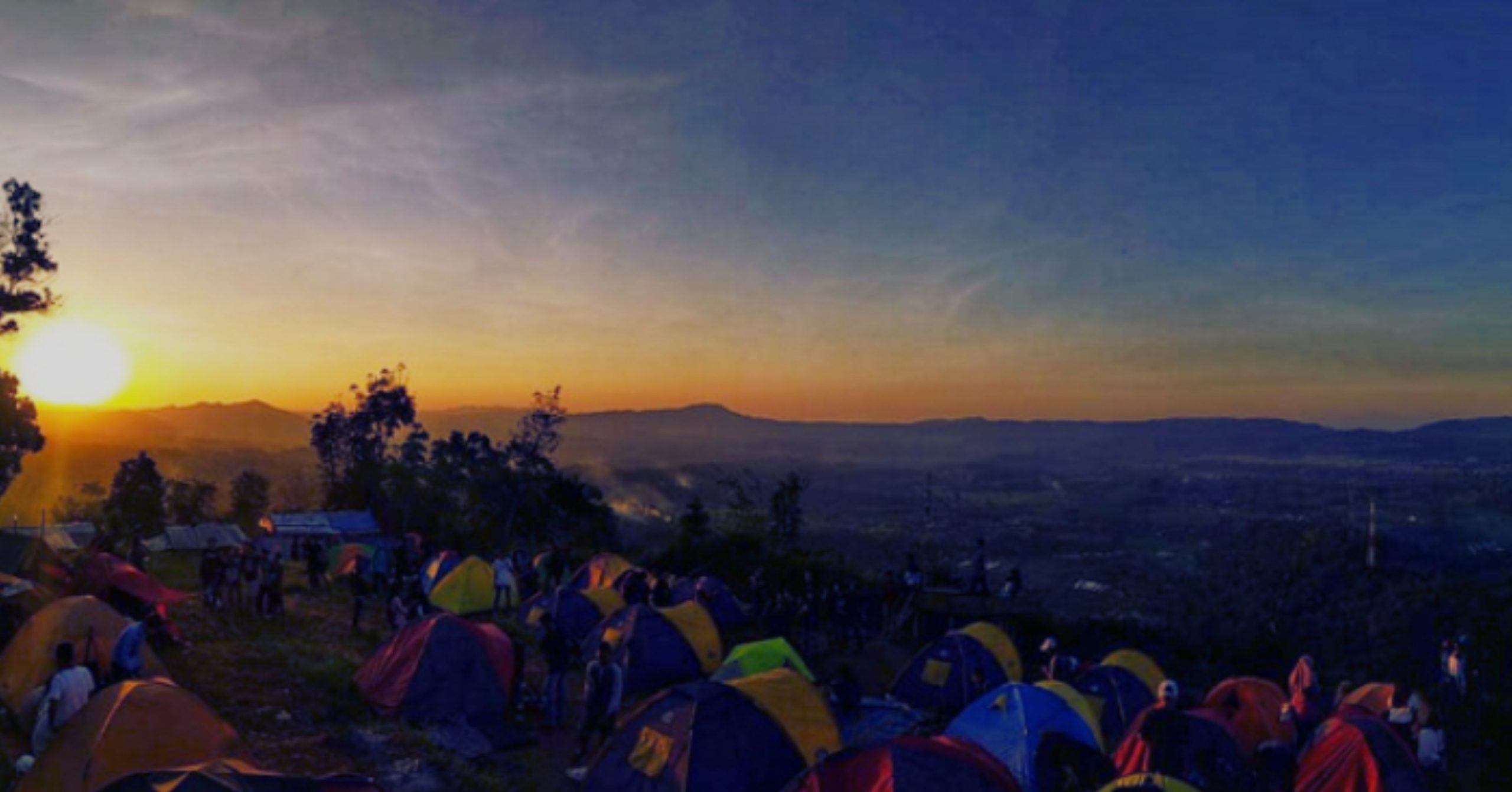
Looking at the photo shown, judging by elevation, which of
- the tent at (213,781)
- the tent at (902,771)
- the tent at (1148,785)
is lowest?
the tent at (902,771)

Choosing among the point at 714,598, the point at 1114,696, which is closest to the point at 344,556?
the point at 714,598

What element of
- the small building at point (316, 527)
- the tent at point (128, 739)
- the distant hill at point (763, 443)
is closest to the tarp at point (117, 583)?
the tent at point (128, 739)

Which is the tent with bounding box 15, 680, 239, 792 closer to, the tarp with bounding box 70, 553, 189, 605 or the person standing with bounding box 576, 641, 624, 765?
the person standing with bounding box 576, 641, 624, 765

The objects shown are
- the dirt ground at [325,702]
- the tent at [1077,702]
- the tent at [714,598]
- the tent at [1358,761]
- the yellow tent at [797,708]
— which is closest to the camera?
the tent at [1358,761]

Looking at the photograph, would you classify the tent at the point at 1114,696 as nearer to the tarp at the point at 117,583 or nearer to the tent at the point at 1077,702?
the tent at the point at 1077,702

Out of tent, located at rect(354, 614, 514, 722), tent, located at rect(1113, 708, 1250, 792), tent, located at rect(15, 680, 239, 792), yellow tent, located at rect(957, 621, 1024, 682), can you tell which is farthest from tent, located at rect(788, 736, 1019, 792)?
yellow tent, located at rect(957, 621, 1024, 682)

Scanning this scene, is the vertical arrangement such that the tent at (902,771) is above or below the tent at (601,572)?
above

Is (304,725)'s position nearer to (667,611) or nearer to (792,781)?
(667,611)
